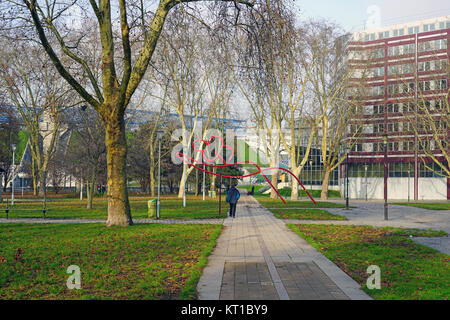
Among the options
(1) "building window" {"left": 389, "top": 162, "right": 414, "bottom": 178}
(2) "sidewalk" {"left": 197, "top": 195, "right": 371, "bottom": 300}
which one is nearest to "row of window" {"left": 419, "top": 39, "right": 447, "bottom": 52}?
(1) "building window" {"left": 389, "top": 162, "right": 414, "bottom": 178}

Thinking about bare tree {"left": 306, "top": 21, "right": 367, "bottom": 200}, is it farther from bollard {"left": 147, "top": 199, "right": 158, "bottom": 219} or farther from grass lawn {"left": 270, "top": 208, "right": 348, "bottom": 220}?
bollard {"left": 147, "top": 199, "right": 158, "bottom": 219}

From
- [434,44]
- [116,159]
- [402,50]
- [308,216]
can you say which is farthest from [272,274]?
[434,44]

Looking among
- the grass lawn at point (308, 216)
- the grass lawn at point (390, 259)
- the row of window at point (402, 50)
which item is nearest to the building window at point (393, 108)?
the row of window at point (402, 50)

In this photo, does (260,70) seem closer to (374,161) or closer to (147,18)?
(147,18)

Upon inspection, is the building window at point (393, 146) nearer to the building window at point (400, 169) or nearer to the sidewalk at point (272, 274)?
the building window at point (400, 169)

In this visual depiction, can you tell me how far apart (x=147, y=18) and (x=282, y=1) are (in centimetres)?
570

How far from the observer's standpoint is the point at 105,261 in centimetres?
959

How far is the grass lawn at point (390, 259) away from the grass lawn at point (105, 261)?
3.20 m

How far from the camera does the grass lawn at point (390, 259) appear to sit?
724 centimetres

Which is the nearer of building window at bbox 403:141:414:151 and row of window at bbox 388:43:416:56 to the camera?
row of window at bbox 388:43:416:56

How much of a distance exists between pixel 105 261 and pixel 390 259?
659 centimetres

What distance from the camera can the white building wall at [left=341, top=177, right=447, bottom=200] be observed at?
67.6 metres

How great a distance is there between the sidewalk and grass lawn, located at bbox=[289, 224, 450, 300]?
383 mm
